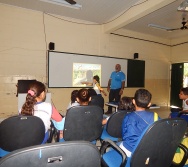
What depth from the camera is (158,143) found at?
125 centimetres

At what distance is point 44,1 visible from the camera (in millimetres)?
4410

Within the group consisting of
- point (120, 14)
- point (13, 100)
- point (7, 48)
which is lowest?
point (13, 100)

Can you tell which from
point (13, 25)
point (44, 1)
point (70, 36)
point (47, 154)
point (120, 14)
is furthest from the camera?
point (70, 36)

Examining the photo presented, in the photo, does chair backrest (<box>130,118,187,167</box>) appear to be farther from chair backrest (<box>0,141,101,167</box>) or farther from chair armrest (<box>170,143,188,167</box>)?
chair backrest (<box>0,141,101,167</box>)

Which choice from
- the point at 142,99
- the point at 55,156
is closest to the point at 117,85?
the point at 142,99

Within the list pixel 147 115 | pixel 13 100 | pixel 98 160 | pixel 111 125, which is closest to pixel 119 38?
pixel 13 100

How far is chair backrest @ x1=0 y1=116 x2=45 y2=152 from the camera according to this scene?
4.94 feet

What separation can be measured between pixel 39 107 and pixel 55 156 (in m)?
1.10

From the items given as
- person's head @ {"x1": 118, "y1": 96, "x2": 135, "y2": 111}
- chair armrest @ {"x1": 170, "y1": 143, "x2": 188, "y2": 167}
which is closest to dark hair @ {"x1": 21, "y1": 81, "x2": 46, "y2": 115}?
person's head @ {"x1": 118, "y1": 96, "x2": 135, "y2": 111}

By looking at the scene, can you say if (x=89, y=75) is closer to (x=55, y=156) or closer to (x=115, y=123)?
(x=115, y=123)

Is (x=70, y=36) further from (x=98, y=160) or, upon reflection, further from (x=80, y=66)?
(x=98, y=160)

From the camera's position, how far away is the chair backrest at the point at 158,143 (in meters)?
1.19

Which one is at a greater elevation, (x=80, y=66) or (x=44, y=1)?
(x=44, y=1)

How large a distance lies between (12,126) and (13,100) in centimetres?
369
